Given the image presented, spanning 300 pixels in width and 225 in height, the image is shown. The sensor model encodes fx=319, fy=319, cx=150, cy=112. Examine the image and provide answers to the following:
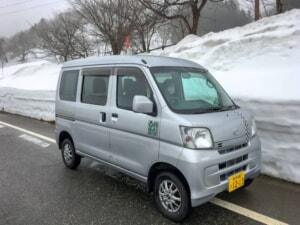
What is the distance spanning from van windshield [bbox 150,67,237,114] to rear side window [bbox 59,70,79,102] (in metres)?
1.86

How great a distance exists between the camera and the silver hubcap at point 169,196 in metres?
3.64

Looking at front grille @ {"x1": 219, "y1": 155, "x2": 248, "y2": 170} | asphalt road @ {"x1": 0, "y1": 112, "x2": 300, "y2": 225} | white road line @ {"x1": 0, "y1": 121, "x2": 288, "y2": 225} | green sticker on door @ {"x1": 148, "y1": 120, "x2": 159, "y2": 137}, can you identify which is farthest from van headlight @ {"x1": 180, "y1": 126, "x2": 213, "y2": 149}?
white road line @ {"x1": 0, "y1": 121, "x2": 288, "y2": 225}

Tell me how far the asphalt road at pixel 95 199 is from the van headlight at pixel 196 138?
92 centimetres

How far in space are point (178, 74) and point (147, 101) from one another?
2.56 feet

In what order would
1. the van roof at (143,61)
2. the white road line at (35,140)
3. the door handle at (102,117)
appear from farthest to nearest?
the white road line at (35,140) → the door handle at (102,117) → the van roof at (143,61)

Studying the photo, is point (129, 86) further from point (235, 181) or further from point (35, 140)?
point (35, 140)

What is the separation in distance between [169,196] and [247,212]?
98 centimetres

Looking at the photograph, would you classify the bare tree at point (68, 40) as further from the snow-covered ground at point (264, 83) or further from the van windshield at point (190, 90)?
the van windshield at point (190, 90)

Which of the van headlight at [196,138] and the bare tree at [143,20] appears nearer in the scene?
the van headlight at [196,138]

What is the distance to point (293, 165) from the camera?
4.70 meters

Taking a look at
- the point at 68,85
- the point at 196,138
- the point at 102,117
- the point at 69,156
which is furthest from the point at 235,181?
the point at 68,85

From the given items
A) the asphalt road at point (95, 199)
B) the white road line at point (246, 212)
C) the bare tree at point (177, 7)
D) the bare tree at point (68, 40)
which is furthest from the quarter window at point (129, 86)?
the bare tree at point (68, 40)

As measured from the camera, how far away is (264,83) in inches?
246

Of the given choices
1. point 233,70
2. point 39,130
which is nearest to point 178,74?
point 233,70
